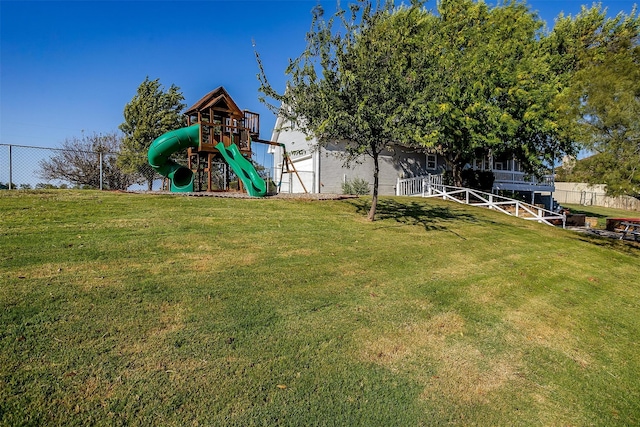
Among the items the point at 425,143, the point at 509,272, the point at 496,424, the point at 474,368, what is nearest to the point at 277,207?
the point at 425,143

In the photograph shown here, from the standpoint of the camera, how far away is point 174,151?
16469 mm

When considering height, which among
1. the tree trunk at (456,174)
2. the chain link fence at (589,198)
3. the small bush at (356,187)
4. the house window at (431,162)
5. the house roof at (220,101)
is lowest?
the chain link fence at (589,198)

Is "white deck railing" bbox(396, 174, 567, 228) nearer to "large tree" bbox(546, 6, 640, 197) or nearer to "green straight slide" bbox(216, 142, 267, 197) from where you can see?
"large tree" bbox(546, 6, 640, 197)

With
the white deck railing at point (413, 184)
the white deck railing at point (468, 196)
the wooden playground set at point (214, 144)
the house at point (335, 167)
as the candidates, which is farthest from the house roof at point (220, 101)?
the white deck railing at point (468, 196)

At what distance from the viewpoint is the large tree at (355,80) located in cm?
954

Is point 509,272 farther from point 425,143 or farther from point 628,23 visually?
point 628,23

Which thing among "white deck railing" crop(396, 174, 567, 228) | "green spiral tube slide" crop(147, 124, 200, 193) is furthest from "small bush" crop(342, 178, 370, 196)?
"green spiral tube slide" crop(147, 124, 200, 193)

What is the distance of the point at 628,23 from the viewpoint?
72.7 feet

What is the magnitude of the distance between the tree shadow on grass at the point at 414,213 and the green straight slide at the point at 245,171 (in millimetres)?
3860

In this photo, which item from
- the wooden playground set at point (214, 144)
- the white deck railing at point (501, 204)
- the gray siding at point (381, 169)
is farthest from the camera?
the gray siding at point (381, 169)

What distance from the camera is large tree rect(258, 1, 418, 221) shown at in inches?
376

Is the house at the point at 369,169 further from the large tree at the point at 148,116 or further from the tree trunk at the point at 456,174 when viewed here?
the large tree at the point at 148,116

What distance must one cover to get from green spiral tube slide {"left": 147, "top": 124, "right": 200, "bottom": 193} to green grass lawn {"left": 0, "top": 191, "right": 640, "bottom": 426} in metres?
7.94

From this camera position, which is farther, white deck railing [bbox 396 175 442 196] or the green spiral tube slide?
white deck railing [bbox 396 175 442 196]
